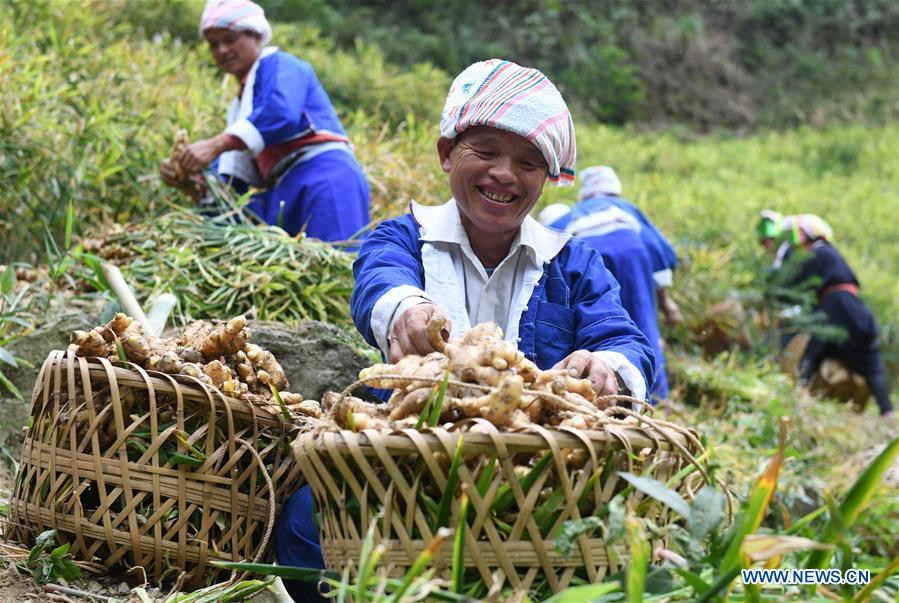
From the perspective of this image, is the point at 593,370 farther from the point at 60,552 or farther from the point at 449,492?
the point at 60,552

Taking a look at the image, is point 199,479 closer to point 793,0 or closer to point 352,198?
point 352,198

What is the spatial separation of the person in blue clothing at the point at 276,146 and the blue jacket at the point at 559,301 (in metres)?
1.72

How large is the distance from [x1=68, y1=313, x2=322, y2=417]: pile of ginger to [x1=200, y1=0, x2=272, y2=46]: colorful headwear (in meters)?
2.22

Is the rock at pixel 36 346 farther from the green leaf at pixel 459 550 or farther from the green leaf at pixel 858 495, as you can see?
the green leaf at pixel 858 495

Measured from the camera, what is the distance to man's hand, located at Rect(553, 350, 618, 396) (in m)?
1.93

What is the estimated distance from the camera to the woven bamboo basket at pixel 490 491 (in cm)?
147

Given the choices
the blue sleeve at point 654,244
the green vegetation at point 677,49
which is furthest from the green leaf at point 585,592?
the green vegetation at point 677,49

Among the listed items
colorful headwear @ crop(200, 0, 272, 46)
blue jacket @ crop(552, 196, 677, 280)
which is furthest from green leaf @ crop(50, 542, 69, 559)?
blue jacket @ crop(552, 196, 677, 280)

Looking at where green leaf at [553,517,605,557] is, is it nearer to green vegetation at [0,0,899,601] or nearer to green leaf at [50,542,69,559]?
green vegetation at [0,0,899,601]

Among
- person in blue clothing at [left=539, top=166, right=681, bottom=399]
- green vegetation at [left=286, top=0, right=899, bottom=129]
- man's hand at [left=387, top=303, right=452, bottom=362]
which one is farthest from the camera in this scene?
green vegetation at [left=286, top=0, right=899, bottom=129]

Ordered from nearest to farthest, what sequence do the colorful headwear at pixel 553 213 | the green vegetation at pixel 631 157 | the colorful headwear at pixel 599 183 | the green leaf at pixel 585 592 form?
the green leaf at pixel 585 592 < the green vegetation at pixel 631 157 < the colorful headwear at pixel 553 213 < the colorful headwear at pixel 599 183

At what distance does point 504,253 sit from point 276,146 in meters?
2.08

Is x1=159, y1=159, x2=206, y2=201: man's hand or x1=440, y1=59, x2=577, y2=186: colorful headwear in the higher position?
x1=440, y1=59, x2=577, y2=186: colorful headwear

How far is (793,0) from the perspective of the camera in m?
19.3
